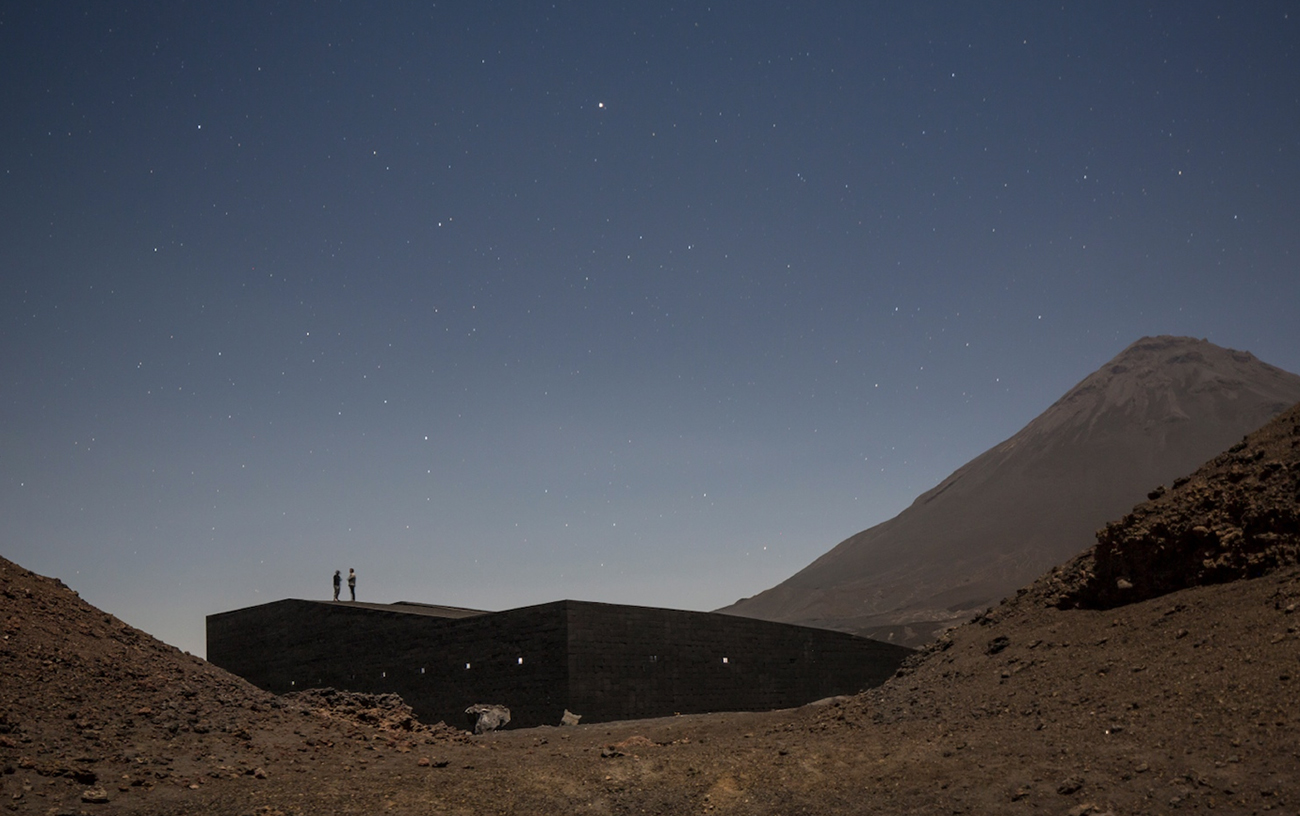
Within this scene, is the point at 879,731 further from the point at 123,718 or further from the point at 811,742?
the point at 123,718

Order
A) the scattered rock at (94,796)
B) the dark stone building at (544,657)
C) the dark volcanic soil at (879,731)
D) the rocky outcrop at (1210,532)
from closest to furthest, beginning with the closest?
the scattered rock at (94,796) → the dark volcanic soil at (879,731) → the rocky outcrop at (1210,532) → the dark stone building at (544,657)

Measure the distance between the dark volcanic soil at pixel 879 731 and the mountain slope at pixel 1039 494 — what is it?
75.3 meters

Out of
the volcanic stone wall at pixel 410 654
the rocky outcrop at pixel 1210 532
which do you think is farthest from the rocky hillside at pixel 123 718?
the rocky outcrop at pixel 1210 532

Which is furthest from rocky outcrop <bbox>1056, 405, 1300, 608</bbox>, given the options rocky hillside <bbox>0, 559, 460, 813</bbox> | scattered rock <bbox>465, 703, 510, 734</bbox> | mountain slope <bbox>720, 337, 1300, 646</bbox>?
mountain slope <bbox>720, 337, 1300, 646</bbox>

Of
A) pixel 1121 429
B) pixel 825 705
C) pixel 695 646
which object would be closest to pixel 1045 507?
pixel 1121 429

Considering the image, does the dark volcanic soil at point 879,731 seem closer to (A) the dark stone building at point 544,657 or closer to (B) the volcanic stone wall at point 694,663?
(A) the dark stone building at point 544,657

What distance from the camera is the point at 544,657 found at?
26.4 meters

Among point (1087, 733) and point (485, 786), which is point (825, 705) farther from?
point (485, 786)

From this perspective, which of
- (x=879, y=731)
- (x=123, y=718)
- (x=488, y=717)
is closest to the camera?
(x=123, y=718)

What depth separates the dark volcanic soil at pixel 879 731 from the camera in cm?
1077

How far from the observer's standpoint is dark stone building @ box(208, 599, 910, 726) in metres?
26.5

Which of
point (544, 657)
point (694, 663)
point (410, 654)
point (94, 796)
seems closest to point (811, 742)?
point (94, 796)

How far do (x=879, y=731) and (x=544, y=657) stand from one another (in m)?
13.6

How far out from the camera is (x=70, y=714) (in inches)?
503
